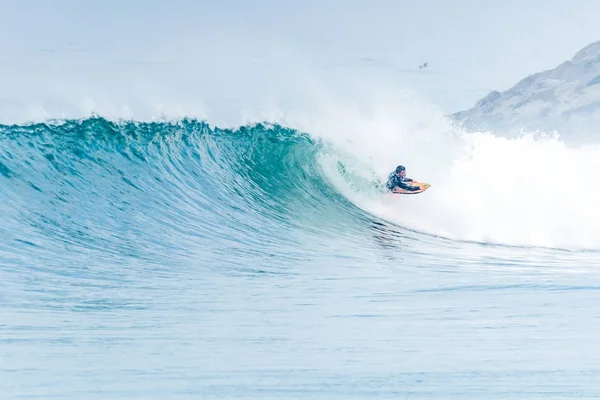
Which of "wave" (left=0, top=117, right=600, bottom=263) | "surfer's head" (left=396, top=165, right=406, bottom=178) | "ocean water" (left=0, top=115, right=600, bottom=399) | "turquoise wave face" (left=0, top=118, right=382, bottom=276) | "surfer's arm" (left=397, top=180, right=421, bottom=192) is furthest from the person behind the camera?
"surfer's arm" (left=397, top=180, right=421, bottom=192)

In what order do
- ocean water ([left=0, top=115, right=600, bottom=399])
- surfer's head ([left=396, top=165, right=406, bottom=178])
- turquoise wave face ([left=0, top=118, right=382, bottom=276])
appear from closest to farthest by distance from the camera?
1. ocean water ([left=0, top=115, right=600, bottom=399])
2. turquoise wave face ([left=0, top=118, right=382, bottom=276])
3. surfer's head ([left=396, top=165, right=406, bottom=178])

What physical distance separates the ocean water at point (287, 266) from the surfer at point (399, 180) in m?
0.32

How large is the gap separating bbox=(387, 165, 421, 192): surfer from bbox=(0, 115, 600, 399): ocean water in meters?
0.32

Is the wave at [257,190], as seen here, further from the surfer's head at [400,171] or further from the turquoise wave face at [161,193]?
the surfer's head at [400,171]

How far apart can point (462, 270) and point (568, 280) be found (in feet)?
3.77

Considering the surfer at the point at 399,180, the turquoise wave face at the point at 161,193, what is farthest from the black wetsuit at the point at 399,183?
the turquoise wave face at the point at 161,193

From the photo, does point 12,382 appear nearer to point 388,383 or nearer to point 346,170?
point 388,383

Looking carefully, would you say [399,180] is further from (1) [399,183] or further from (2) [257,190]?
(2) [257,190]

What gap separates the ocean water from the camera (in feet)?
16.5

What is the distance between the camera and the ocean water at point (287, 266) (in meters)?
5.02

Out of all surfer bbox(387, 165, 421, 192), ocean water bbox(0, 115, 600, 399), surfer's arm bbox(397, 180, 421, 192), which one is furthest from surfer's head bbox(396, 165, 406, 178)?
ocean water bbox(0, 115, 600, 399)

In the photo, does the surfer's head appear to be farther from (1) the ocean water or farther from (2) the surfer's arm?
(1) the ocean water

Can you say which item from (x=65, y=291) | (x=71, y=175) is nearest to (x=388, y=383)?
(x=65, y=291)

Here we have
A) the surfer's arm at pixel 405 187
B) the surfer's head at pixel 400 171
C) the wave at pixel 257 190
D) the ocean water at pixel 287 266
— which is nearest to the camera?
the ocean water at pixel 287 266
